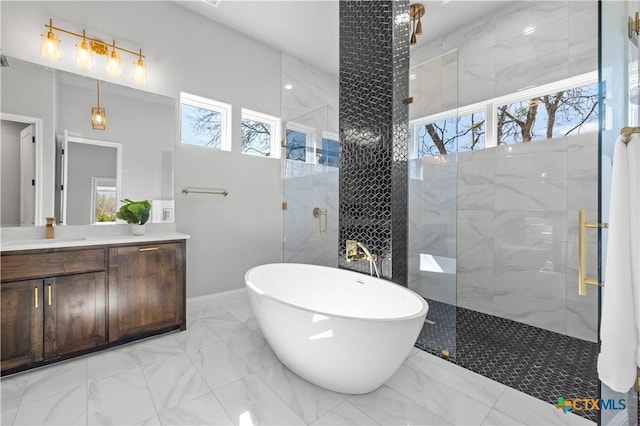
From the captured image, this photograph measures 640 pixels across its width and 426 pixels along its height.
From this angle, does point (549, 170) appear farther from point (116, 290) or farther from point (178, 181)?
point (116, 290)

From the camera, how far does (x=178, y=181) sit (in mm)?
2977

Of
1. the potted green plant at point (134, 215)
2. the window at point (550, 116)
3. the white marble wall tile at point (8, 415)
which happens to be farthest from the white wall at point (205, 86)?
the window at point (550, 116)

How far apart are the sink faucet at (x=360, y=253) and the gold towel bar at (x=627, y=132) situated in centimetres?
155

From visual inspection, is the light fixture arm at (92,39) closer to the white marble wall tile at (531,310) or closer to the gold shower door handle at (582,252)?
the gold shower door handle at (582,252)

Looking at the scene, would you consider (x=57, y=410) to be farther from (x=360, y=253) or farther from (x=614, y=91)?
(x=614, y=91)

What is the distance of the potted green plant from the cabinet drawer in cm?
44

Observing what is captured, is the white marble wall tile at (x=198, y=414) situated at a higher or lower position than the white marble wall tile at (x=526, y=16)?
lower

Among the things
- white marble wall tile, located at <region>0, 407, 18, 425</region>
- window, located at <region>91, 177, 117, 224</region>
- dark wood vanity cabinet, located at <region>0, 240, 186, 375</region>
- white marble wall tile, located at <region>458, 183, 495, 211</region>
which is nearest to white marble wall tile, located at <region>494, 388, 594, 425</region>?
white marble wall tile, located at <region>458, 183, 495, 211</region>

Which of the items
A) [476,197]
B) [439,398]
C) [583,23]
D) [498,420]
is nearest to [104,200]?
[439,398]

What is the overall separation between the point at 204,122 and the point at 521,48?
339 centimetres

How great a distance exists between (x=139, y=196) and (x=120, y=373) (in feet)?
4.98

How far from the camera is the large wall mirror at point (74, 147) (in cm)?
213

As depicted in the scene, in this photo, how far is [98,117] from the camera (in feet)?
8.15

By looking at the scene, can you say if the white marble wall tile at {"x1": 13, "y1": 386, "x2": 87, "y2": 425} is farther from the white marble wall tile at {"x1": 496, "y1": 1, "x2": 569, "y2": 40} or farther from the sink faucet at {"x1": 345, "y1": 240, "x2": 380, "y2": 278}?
the white marble wall tile at {"x1": 496, "y1": 1, "x2": 569, "y2": 40}
